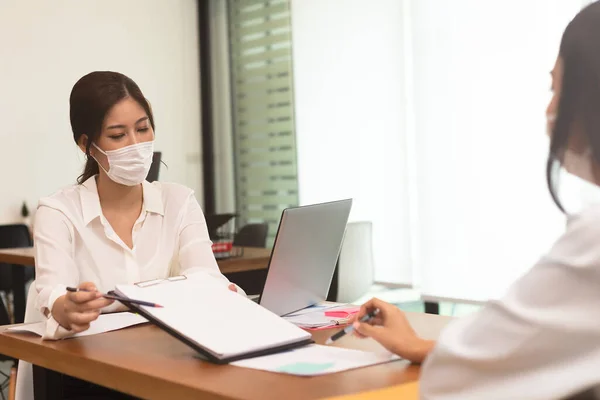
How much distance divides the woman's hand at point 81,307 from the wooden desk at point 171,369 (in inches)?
1.7

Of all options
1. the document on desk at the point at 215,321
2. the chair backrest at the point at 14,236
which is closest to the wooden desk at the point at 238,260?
the chair backrest at the point at 14,236

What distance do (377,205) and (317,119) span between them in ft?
2.55

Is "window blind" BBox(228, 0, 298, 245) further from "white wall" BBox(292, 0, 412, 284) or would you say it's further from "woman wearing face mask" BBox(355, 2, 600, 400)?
"woman wearing face mask" BBox(355, 2, 600, 400)

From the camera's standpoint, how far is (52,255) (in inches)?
78.0

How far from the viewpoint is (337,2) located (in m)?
4.95

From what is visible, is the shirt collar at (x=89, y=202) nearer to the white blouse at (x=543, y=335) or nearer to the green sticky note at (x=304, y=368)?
the green sticky note at (x=304, y=368)

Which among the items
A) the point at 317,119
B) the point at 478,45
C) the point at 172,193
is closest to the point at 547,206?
the point at 478,45

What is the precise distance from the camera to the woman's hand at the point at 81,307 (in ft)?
5.30

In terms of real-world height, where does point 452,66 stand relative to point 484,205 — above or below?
above

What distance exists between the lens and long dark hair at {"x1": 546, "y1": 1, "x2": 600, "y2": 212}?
3.23 ft

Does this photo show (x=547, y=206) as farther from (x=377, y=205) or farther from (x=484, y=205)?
(x=377, y=205)

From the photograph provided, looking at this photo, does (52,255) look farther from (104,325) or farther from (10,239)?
(10,239)

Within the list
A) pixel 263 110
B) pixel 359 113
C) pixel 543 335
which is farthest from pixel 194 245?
pixel 263 110

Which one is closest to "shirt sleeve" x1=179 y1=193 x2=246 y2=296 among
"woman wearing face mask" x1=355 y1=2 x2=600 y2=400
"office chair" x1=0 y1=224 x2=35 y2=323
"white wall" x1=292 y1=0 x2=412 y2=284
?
"woman wearing face mask" x1=355 y1=2 x2=600 y2=400
